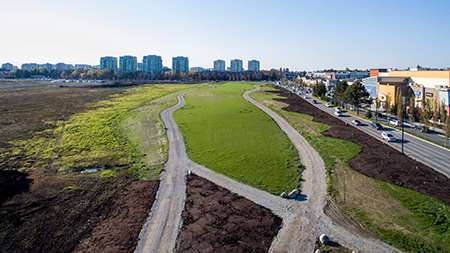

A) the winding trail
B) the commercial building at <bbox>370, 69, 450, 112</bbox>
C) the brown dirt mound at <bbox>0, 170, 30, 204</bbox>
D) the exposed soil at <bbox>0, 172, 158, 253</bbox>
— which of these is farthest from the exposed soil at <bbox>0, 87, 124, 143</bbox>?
the commercial building at <bbox>370, 69, 450, 112</bbox>

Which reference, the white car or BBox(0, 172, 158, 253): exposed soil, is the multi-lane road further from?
→ BBox(0, 172, 158, 253): exposed soil

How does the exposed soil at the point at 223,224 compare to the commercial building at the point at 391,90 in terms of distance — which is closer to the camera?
the exposed soil at the point at 223,224

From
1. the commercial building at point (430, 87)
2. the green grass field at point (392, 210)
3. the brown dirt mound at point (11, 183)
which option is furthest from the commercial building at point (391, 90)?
the brown dirt mound at point (11, 183)

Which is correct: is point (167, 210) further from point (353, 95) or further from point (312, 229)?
point (353, 95)

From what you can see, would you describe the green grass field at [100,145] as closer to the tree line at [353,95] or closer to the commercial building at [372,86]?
the tree line at [353,95]

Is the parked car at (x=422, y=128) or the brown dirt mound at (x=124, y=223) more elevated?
the parked car at (x=422, y=128)

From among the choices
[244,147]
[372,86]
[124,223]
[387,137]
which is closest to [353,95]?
[372,86]
